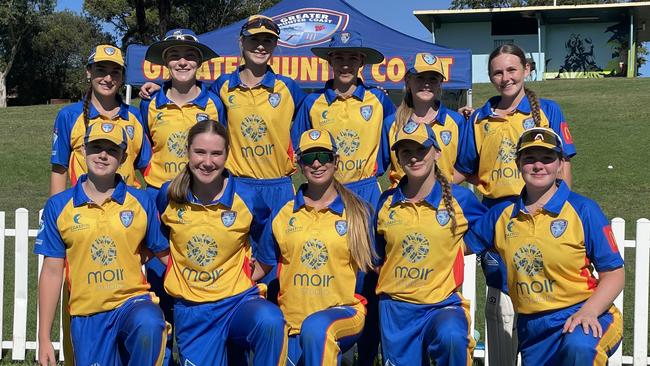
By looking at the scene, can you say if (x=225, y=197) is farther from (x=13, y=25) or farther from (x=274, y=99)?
(x=13, y=25)

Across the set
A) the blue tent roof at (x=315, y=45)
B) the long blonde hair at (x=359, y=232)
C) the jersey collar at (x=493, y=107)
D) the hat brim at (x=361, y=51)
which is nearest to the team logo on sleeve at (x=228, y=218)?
the long blonde hair at (x=359, y=232)

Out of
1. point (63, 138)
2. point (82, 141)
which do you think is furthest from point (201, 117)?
point (63, 138)

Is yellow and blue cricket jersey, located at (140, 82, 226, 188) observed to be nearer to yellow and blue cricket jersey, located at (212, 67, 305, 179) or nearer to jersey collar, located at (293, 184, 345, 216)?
yellow and blue cricket jersey, located at (212, 67, 305, 179)

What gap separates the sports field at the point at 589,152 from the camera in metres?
12.2

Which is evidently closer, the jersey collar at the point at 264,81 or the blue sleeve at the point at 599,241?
the blue sleeve at the point at 599,241

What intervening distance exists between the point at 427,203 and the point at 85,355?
2.11 m

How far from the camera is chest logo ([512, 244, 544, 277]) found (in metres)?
4.05

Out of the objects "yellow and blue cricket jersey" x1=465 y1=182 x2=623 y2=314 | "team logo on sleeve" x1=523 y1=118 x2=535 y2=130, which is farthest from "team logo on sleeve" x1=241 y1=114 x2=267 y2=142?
"yellow and blue cricket jersey" x1=465 y1=182 x2=623 y2=314

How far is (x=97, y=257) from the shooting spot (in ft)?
13.9

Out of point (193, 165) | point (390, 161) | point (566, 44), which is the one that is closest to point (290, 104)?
point (390, 161)

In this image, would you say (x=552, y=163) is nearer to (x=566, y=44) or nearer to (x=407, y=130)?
(x=407, y=130)

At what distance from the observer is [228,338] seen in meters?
4.29

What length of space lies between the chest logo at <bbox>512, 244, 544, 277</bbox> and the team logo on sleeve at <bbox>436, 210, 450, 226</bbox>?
44cm

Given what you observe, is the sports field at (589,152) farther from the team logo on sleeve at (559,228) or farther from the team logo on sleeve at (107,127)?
the team logo on sleeve at (107,127)
